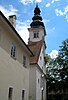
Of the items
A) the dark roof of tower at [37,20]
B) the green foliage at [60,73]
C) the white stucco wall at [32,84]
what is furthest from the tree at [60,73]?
the white stucco wall at [32,84]

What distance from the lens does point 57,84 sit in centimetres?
4084

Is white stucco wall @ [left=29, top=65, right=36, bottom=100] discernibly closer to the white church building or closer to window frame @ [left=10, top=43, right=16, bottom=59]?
the white church building

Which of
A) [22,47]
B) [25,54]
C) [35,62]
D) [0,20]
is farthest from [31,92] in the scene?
[0,20]

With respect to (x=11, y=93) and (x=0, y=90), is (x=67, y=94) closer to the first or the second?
(x=11, y=93)

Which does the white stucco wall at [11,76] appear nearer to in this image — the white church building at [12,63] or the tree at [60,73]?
the white church building at [12,63]

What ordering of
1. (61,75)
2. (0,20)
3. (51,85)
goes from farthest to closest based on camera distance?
1. (51,85)
2. (61,75)
3. (0,20)

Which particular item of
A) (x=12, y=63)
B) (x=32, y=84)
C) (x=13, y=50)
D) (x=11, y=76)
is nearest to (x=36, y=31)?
(x=32, y=84)

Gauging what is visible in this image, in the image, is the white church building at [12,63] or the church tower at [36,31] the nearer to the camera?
the white church building at [12,63]

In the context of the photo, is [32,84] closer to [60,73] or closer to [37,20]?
[60,73]

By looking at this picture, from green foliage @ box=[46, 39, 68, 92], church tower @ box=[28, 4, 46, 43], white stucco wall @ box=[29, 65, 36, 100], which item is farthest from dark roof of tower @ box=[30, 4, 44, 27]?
white stucco wall @ box=[29, 65, 36, 100]

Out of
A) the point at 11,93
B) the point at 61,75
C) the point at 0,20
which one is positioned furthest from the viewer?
the point at 61,75

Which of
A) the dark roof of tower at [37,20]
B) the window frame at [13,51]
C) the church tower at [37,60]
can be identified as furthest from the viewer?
the dark roof of tower at [37,20]

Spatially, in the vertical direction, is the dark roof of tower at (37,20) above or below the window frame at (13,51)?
above

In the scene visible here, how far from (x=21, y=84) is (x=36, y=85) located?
9.40 m
